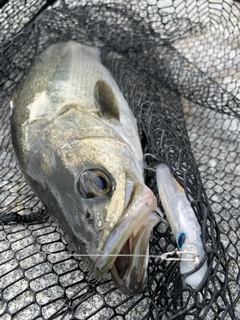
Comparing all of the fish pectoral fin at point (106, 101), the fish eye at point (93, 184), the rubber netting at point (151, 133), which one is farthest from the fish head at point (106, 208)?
the fish pectoral fin at point (106, 101)

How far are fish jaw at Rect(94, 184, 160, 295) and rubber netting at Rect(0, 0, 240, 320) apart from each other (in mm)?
135

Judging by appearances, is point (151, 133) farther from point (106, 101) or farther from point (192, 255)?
point (192, 255)

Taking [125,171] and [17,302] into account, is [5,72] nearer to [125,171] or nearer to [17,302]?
[125,171]

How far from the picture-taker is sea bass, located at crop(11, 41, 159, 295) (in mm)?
1702

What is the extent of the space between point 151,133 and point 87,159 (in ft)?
1.45

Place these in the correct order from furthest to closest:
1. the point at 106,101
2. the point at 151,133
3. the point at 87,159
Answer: the point at 106,101 → the point at 151,133 → the point at 87,159

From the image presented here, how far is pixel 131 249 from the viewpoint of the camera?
170cm

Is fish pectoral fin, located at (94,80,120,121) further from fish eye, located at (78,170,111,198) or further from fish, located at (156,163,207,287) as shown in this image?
fish, located at (156,163,207,287)

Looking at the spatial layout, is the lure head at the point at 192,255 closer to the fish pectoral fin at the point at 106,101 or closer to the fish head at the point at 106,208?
the fish head at the point at 106,208

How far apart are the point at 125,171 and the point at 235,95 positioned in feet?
4.27

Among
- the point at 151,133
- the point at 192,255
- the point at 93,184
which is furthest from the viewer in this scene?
the point at 151,133

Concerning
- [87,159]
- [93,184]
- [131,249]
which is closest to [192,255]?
[131,249]

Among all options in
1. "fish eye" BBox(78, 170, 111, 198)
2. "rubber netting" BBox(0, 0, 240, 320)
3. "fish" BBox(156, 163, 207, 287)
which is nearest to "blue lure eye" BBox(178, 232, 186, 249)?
"fish" BBox(156, 163, 207, 287)

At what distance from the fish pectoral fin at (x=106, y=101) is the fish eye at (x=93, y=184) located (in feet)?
2.32
